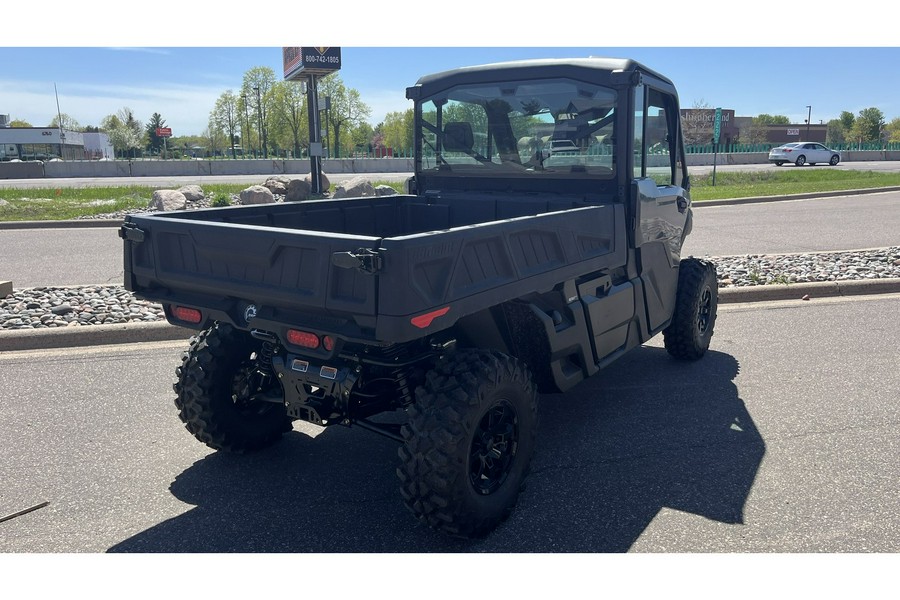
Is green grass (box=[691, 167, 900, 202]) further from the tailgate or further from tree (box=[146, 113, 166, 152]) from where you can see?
tree (box=[146, 113, 166, 152])

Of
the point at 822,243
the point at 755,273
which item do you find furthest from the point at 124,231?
the point at 822,243

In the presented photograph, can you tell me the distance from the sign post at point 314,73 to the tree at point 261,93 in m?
54.5

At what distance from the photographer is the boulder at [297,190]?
61.7 feet

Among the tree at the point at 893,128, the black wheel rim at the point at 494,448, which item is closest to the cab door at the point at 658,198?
the black wheel rim at the point at 494,448

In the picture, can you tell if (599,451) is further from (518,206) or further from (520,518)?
(518,206)

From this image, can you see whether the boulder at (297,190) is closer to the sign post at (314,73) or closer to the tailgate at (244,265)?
the sign post at (314,73)

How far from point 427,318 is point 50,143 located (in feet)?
292

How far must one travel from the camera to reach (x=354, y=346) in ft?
10.9

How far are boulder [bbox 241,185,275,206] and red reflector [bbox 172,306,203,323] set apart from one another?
13.3 metres

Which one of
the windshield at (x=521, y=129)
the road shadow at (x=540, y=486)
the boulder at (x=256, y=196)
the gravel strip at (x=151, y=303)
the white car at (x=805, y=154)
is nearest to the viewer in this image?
the road shadow at (x=540, y=486)

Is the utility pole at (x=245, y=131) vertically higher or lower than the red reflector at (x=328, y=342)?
higher

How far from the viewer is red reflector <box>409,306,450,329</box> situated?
2.86 meters

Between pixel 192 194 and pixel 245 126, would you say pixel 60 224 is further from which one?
pixel 245 126

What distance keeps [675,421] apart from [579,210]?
1718 millimetres
